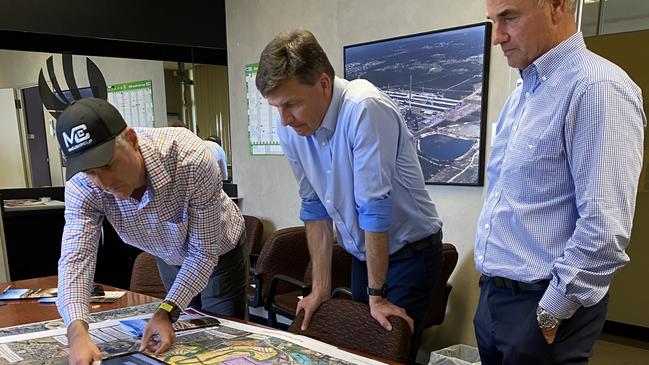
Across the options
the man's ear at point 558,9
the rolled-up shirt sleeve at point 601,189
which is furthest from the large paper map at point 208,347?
the man's ear at point 558,9

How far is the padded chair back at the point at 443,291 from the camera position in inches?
87.4

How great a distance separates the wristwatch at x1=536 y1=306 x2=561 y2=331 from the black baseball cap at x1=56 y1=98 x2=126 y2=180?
41.4 inches

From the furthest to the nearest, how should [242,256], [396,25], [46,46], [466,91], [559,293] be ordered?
1. [46,46]
2. [396,25]
3. [466,91]
4. [242,256]
5. [559,293]

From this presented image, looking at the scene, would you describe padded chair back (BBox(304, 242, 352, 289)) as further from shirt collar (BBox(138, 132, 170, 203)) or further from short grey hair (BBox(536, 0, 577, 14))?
short grey hair (BBox(536, 0, 577, 14))

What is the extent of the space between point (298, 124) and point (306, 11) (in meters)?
1.92

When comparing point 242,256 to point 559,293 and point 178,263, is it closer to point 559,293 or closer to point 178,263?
point 178,263

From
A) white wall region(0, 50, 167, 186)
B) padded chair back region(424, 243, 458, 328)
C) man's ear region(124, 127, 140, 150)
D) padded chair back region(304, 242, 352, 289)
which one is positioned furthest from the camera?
Result: white wall region(0, 50, 167, 186)

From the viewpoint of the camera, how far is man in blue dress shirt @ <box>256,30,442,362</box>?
1319 millimetres

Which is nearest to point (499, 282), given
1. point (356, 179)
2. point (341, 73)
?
point (356, 179)

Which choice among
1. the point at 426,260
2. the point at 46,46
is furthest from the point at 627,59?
the point at 46,46

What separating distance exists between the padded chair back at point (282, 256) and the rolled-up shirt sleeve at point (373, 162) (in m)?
1.52

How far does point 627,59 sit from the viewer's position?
3.01 m

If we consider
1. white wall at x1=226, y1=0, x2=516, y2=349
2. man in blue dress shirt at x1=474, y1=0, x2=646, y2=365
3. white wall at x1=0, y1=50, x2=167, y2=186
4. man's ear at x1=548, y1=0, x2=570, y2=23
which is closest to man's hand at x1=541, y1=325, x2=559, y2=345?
man in blue dress shirt at x1=474, y1=0, x2=646, y2=365

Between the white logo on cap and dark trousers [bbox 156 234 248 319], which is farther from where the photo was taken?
dark trousers [bbox 156 234 248 319]
